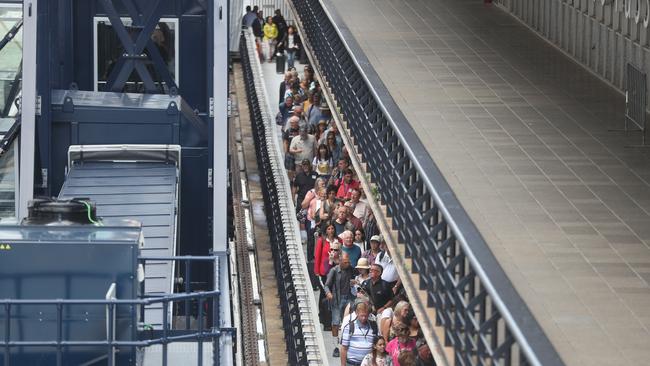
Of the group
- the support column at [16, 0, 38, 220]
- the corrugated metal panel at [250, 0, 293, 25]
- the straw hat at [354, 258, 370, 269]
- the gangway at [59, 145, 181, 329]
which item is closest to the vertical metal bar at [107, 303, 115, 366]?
the gangway at [59, 145, 181, 329]

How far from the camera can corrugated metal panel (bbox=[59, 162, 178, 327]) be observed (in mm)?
15172

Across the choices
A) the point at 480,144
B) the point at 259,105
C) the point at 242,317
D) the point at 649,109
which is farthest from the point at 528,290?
the point at 259,105

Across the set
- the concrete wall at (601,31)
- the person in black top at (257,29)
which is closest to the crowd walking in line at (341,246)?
the concrete wall at (601,31)

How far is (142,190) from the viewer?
55.9 ft

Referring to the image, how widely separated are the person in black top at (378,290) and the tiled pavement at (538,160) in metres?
1.48

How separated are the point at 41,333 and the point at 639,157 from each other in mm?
9218

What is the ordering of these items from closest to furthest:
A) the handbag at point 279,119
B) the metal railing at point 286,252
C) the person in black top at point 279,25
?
the metal railing at point 286,252, the handbag at point 279,119, the person in black top at point 279,25

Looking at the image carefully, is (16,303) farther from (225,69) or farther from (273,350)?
(273,350)

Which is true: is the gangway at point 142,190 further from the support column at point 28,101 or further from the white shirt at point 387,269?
the white shirt at point 387,269

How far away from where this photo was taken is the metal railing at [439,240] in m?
11.1

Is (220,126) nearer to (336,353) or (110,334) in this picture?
(336,353)

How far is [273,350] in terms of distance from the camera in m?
23.4

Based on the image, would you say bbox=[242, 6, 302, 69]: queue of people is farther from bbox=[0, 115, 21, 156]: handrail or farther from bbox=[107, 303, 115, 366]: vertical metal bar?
bbox=[107, 303, 115, 366]: vertical metal bar

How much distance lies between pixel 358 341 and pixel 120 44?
456cm
